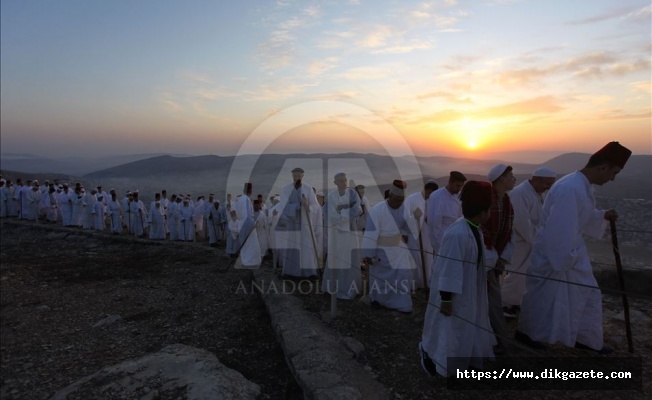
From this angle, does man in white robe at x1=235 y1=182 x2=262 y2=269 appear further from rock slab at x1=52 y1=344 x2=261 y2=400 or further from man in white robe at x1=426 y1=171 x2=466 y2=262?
rock slab at x1=52 y1=344 x2=261 y2=400

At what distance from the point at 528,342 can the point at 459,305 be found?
140cm

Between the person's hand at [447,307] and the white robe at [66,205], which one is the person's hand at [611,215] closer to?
the person's hand at [447,307]

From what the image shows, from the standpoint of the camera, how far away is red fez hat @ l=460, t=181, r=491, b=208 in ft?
11.9

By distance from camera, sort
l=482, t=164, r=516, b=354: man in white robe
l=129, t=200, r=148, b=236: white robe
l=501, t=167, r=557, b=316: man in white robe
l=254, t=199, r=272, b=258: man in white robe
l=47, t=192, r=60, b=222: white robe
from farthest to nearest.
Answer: l=47, t=192, r=60, b=222: white robe, l=129, t=200, r=148, b=236: white robe, l=254, t=199, r=272, b=258: man in white robe, l=501, t=167, r=557, b=316: man in white robe, l=482, t=164, r=516, b=354: man in white robe

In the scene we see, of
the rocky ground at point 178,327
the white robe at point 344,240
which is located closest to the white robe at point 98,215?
the rocky ground at point 178,327

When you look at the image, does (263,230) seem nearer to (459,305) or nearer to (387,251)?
(387,251)

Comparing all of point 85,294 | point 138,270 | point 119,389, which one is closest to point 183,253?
point 138,270

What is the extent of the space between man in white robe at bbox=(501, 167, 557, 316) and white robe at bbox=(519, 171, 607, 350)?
3.23ft

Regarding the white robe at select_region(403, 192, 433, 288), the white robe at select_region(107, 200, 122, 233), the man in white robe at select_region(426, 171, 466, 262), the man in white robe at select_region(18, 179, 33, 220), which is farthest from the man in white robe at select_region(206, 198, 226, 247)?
the man in white robe at select_region(18, 179, 33, 220)

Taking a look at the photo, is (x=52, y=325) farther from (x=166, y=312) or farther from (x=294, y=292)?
(x=294, y=292)

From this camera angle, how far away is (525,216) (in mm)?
5324

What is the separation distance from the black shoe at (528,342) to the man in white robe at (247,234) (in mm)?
6045

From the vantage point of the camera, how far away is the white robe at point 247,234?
9062 millimetres

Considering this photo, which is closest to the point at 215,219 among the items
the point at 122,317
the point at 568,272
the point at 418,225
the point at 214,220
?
the point at 214,220
